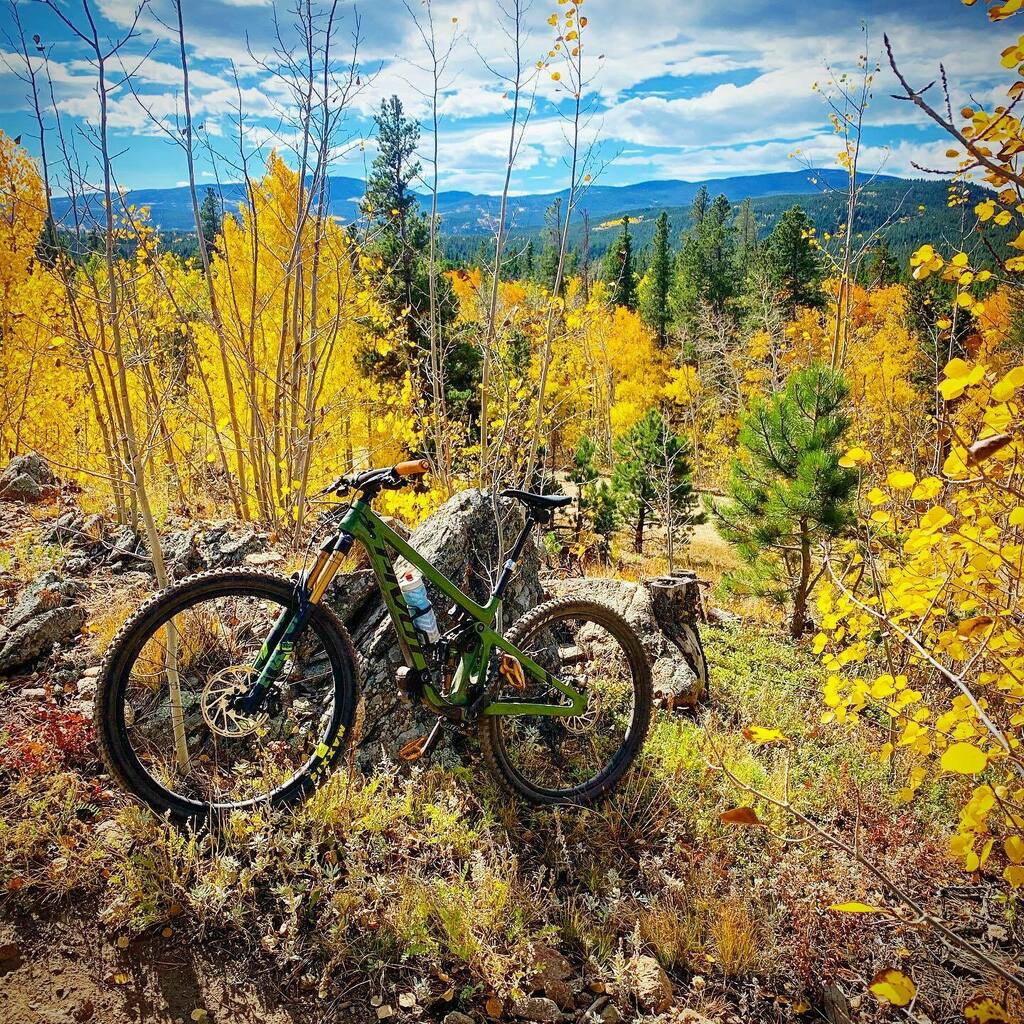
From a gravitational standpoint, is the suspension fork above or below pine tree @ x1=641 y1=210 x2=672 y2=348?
below

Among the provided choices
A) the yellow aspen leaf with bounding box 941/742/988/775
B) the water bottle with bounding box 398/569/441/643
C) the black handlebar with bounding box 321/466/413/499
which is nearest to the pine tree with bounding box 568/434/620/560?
the water bottle with bounding box 398/569/441/643

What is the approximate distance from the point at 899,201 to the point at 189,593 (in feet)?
33.3

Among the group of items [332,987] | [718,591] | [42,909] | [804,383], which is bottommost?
[718,591]

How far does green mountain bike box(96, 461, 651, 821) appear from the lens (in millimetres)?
2535

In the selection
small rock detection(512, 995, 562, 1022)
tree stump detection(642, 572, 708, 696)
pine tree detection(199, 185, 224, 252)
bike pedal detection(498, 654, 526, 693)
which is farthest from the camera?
pine tree detection(199, 185, 224, 252)

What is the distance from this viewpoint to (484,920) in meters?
2.37

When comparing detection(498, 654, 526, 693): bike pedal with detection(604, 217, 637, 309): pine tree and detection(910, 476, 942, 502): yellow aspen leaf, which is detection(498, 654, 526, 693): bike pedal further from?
detection(604, 217, 637, 309): pine tree

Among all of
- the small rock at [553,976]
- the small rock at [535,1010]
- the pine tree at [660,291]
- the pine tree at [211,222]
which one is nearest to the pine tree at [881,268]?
the pine tree at [660,291]

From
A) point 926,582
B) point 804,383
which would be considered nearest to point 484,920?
point 926,582

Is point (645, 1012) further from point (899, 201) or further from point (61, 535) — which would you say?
point (899, 201)

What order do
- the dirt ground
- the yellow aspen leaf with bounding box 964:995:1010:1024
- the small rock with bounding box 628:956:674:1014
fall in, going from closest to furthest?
the yellow aspen leaf with bounding box 964:995:1010:1024, the dirt ground, the small rock with bounding box 628:956:674:1014

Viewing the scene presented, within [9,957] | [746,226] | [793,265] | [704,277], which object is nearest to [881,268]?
[793,265]

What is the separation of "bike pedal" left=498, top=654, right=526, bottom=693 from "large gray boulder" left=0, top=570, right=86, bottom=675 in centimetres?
253

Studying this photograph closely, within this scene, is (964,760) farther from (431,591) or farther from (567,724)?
(431,591)
